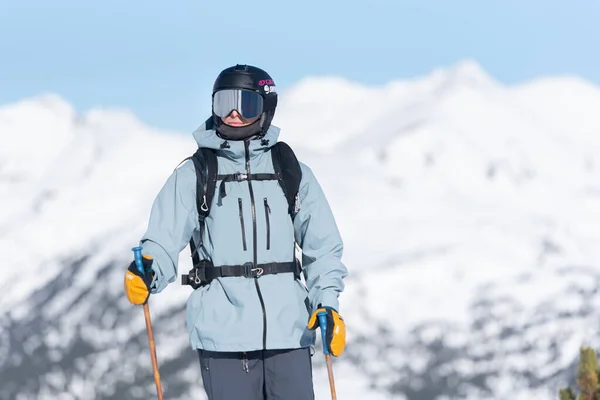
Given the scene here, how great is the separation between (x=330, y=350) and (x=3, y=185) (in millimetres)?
168407

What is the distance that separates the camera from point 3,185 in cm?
16600

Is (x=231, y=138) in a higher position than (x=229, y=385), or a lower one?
higher

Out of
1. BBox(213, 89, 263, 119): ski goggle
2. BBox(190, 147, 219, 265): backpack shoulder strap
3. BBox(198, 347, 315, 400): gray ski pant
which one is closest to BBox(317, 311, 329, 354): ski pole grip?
BBox(198, 347, 315, 400): gray ski pant

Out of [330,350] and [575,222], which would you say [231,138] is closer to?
[330,350]

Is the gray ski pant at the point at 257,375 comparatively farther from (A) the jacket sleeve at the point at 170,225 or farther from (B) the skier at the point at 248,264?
(A) the jacket sleeve at the point at 170,225

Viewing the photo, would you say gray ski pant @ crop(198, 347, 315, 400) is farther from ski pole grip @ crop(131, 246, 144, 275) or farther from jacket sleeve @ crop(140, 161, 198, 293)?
ski pole grip @ crop(131, 246, 144, 275)

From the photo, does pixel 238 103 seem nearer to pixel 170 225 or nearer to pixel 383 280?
pixel 170 225

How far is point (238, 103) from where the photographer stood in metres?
5.97

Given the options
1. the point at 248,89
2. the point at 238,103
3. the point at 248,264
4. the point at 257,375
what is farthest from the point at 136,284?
the point at 248,89

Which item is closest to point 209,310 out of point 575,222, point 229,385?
point 229,385

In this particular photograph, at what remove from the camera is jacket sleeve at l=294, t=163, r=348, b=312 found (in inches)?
231

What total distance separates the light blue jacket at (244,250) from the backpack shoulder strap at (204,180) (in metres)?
0.04

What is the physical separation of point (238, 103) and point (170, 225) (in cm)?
88

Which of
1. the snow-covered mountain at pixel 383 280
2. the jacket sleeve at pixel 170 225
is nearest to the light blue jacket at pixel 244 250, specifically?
the jacket sleeve at pixel 170 225
